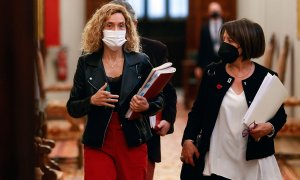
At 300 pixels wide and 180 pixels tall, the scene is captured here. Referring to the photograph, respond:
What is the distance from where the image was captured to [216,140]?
3424mm

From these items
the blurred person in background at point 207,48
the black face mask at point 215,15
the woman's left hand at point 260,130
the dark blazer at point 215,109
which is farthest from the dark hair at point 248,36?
the black face mask at point 215,15

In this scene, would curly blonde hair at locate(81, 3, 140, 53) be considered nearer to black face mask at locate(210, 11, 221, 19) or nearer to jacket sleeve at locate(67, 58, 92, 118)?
jacket sleeve at locate(67, 58, 92, 118)

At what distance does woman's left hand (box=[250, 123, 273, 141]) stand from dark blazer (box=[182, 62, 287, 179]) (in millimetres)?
52

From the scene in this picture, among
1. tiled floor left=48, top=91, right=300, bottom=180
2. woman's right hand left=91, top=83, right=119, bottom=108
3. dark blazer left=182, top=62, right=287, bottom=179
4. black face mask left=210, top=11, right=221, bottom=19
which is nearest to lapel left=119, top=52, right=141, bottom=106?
woman's right hand left=91, top=83, right=119, bottom=108

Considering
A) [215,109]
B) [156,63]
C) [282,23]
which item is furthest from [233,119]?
[282,23]

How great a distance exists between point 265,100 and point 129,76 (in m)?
0.68

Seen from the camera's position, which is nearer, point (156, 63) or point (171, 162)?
point (156, 63)

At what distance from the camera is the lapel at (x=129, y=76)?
11.2 ft

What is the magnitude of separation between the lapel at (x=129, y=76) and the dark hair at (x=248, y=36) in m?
0.49

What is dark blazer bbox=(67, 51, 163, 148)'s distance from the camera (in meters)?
3.39

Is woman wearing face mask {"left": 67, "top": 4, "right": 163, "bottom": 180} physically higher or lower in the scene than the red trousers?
higher

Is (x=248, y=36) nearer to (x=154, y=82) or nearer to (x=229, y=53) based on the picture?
(x=229, y=53)

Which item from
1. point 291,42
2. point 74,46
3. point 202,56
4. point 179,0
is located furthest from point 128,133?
point 179,0

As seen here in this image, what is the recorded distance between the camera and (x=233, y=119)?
333cm
